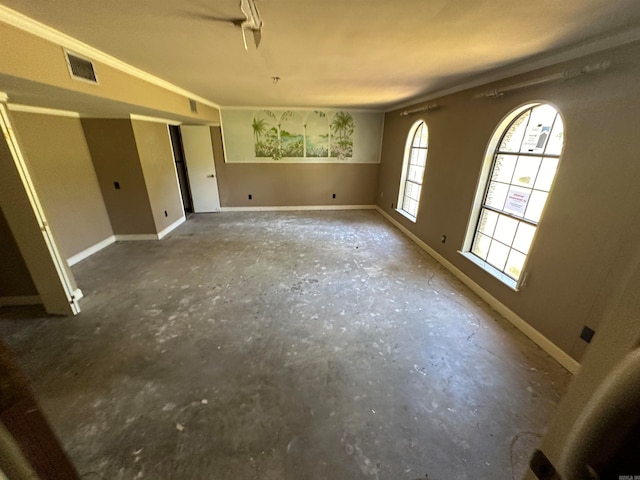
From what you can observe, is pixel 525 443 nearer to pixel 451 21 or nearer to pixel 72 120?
pixel 451 21

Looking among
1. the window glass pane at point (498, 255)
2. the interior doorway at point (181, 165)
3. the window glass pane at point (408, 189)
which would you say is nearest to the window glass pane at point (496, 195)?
the window glass pane at point (498, 255)

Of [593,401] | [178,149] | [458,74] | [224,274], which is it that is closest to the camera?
[593,401]

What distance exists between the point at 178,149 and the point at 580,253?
7058mm

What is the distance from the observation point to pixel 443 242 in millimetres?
3865

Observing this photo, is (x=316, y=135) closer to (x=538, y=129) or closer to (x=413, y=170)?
(x=413, y=170)

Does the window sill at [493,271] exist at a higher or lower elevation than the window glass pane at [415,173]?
lower

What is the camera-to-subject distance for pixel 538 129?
8.34ft

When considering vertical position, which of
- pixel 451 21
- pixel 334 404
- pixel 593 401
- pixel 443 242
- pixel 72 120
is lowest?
pixel 334 404

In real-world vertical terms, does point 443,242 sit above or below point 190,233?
above

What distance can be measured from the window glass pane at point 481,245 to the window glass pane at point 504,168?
713 millimetres

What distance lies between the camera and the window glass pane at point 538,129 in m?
2.44

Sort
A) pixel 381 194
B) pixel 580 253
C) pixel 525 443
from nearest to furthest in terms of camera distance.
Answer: pixel 525 443 < pixel 580 253 < pixel 381 194

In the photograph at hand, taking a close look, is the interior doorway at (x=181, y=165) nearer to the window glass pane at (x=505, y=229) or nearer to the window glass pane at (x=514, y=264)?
the window glass pane at (x=505, y=229)

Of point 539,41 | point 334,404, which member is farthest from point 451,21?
point 334,404
